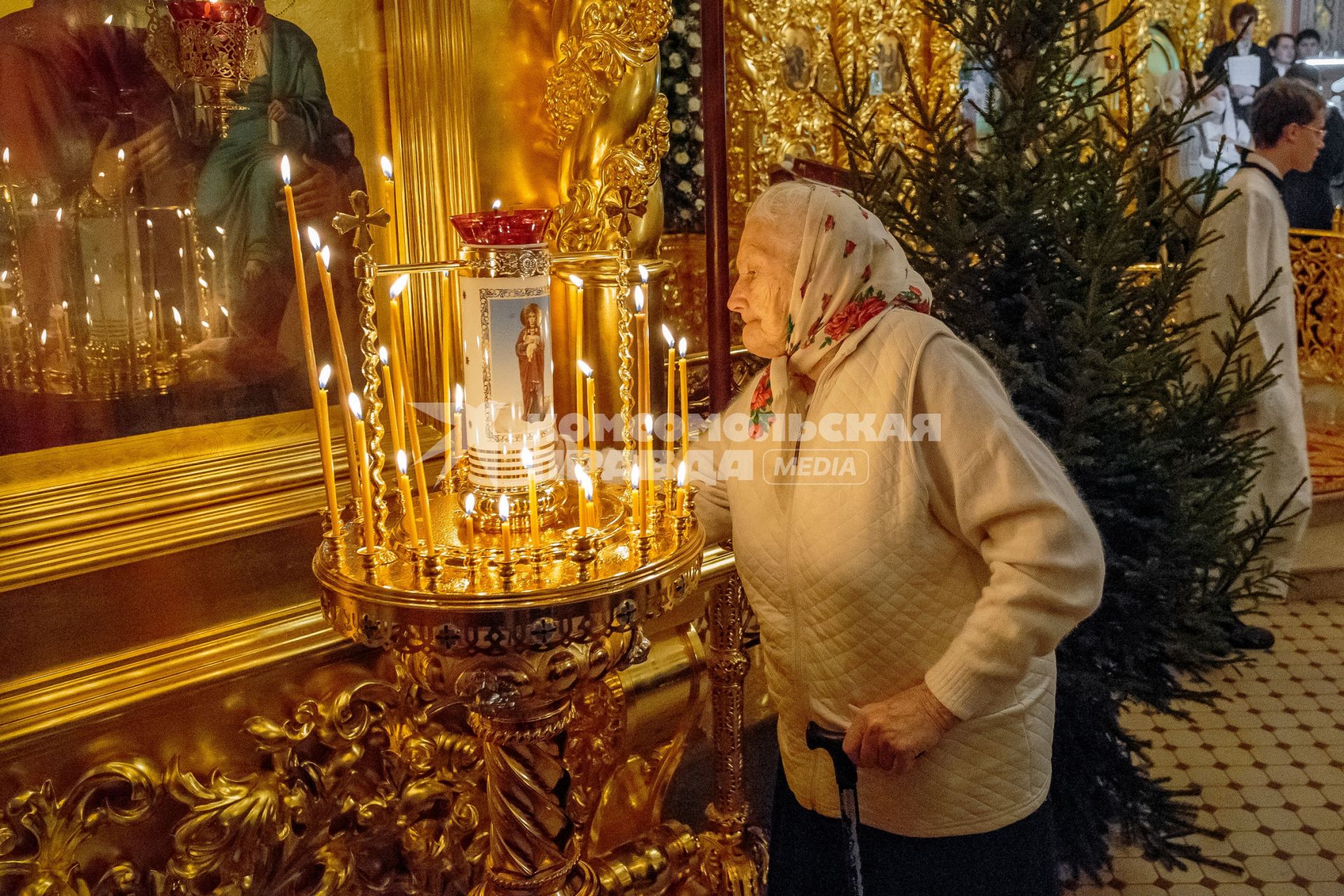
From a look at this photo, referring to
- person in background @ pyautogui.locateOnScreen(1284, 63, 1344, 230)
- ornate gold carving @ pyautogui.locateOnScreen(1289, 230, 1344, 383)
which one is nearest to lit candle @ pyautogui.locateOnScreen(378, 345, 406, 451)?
ornate gold carving @ pyautogui.locateOnScreen(1289, 230, 1344, 383)

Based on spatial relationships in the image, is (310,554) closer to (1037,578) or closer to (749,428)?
(749,428)

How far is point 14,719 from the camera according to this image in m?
1.64

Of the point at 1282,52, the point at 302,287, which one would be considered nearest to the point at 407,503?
the point at 302,287

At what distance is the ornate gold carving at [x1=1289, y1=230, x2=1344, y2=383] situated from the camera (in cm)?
603

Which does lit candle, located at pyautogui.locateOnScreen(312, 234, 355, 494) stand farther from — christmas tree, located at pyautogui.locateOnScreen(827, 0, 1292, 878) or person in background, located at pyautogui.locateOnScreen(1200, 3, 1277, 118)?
person in background, located at pyautogui.locateOnScreen(1200, 3, 1277, 118)

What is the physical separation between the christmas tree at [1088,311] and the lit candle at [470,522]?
117cm

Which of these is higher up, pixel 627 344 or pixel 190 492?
pixel 627 344

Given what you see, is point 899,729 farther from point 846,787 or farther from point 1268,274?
point 1268,274

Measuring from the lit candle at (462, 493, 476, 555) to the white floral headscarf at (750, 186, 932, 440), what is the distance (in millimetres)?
499

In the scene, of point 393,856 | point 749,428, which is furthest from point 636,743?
point 749,428

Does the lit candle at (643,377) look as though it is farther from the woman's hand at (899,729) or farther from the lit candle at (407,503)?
the woman's hand at (899,729)

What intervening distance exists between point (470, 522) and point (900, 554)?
57 centimetres

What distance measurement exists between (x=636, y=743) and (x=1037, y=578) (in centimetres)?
132

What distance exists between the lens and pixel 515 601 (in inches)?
50.6
